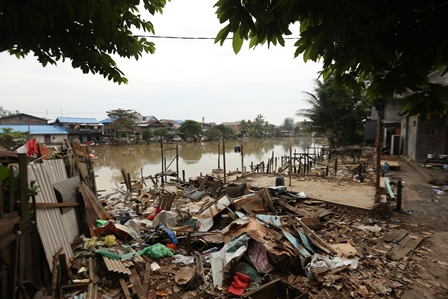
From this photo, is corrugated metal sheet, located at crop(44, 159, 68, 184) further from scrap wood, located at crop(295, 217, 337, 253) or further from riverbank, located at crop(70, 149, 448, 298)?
scrap wood, located at crop(295, 217, 337, 253)

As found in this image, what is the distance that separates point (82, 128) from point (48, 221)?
43.1m

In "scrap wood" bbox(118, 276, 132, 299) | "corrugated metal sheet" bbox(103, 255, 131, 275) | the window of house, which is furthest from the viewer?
the window of house

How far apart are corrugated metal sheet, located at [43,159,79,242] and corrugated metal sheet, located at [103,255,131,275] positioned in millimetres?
1172

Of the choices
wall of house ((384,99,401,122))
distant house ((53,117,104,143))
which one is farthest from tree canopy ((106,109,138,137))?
wall of house ((384,99,401,122))

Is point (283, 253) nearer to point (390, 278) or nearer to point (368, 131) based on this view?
point (390, 278)

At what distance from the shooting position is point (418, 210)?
7586 millimetres

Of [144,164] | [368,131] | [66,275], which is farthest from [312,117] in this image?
[66,275]

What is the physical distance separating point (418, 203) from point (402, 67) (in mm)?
8919

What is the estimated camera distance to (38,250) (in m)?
3.83

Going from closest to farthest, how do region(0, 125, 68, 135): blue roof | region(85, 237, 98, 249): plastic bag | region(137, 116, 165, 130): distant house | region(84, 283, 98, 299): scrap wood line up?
Answer: region(84, 283, 98, 299): scrap wood → region(85, 237, 98, 249): plastic bag → region(0, 125, 68, 135): blue roof → region(137, 116, 165, 130): distant house

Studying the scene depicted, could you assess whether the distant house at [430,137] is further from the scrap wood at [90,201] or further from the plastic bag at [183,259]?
the scrap wood at [90,201]

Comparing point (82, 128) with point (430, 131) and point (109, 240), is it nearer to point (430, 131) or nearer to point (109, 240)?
point (109, 240)

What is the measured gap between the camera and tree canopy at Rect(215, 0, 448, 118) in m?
1.39

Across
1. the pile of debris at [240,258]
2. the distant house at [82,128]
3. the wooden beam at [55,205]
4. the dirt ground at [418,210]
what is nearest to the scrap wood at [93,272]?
the pile of debris at [240,258]
